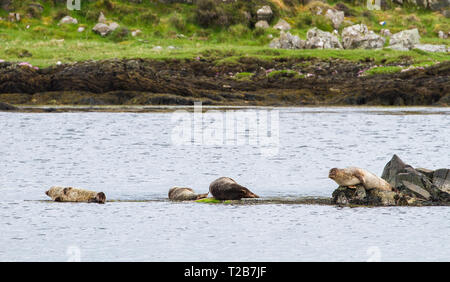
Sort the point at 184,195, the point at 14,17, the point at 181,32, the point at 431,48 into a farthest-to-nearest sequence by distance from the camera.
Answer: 1. the point at 181,32
2. the point at 14,17
3. the point at 431,48
4. the point at 184,195

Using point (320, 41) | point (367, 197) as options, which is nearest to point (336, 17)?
point (320, 41)

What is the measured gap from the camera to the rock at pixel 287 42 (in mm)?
62594

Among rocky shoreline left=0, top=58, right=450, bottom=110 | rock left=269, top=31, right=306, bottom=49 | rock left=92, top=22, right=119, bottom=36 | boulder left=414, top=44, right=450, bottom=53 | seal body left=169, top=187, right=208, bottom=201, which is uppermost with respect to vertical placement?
rock left=92, top=22, right=119, bottom=36

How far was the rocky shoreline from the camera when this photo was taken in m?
51.8

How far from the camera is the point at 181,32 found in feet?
232

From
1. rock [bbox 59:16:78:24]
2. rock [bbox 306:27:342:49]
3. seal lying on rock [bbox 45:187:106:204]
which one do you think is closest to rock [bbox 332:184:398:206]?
seal lying on rock [bbox 45:187:106:204]

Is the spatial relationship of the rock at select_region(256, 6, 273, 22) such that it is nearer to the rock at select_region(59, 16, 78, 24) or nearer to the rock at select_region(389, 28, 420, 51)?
the rock at select_region(389, 28, 420, 51)

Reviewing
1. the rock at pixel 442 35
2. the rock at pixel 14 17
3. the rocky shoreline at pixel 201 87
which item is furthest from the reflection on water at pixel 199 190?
the rock at pixel 442 35

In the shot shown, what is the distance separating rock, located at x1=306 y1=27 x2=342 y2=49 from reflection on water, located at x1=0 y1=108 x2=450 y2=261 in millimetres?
21534

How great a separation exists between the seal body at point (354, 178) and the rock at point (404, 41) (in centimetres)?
4677

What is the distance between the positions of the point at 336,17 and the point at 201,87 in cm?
2744

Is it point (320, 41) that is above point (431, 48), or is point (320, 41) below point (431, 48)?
above

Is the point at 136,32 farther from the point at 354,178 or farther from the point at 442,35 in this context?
the point at 354,178
